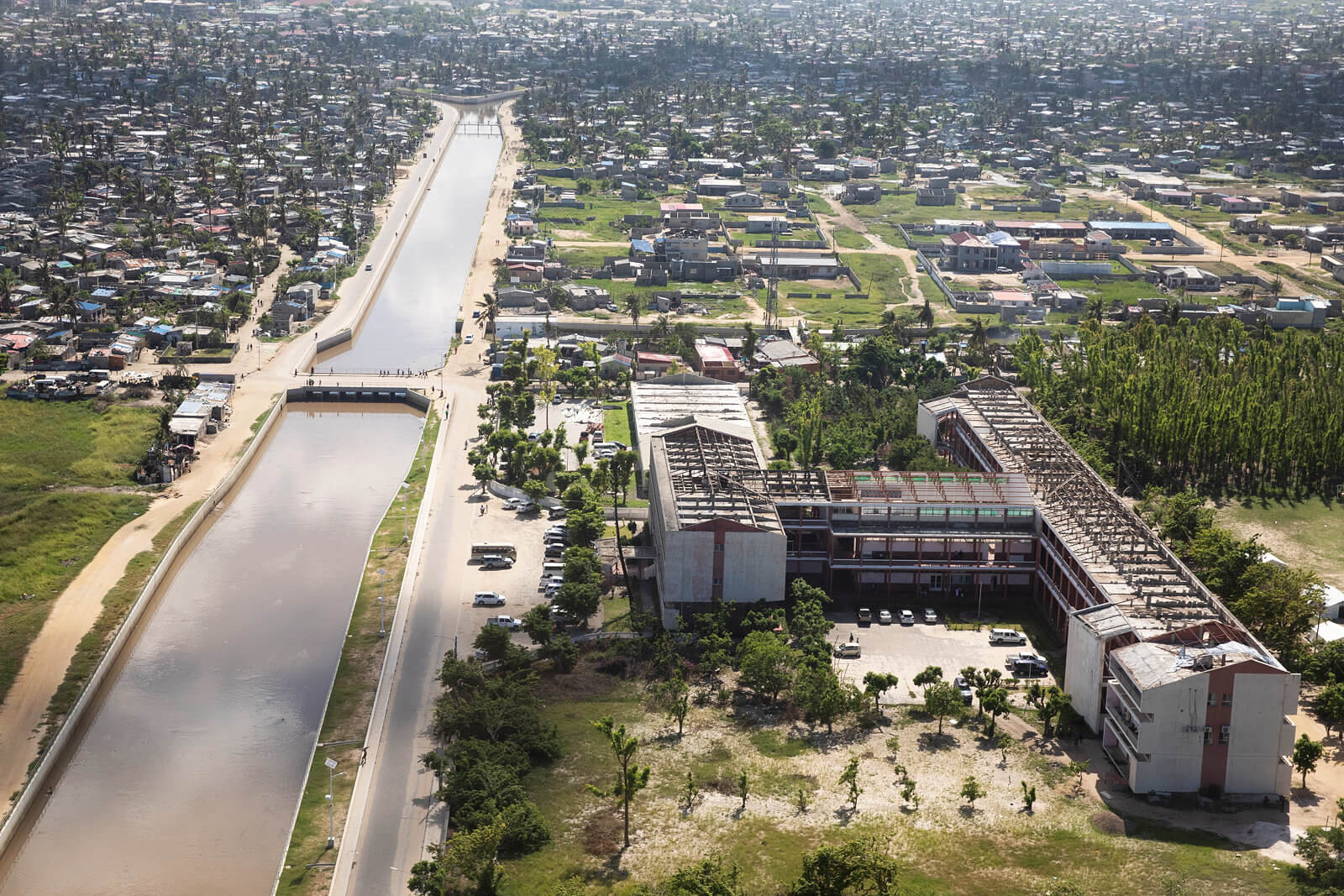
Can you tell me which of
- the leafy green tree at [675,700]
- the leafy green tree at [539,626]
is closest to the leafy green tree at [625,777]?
the leafy green tree at [675,700]

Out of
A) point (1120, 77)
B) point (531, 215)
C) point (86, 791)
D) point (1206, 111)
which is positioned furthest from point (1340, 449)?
point (1120, 77)

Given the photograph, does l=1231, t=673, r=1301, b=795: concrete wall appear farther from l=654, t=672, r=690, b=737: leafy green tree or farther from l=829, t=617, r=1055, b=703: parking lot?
l=654, t=672, r=690, b=737: leafy green tree

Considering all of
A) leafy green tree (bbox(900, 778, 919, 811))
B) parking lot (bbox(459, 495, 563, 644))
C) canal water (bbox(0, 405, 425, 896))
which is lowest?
canal water (bbox(0, 405, 425, 896))

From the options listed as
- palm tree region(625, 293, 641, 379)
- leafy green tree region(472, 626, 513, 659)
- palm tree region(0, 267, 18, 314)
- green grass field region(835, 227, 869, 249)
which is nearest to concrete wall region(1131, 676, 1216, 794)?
leafy green tree region(472, 626, 513, 659)

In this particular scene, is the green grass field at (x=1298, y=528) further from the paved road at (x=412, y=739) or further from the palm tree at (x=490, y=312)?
the palm tree at (x=490, y=312)

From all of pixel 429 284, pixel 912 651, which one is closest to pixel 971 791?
pixel 912 651

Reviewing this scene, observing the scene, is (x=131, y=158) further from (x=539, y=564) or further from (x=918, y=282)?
(x=539, y=564)
